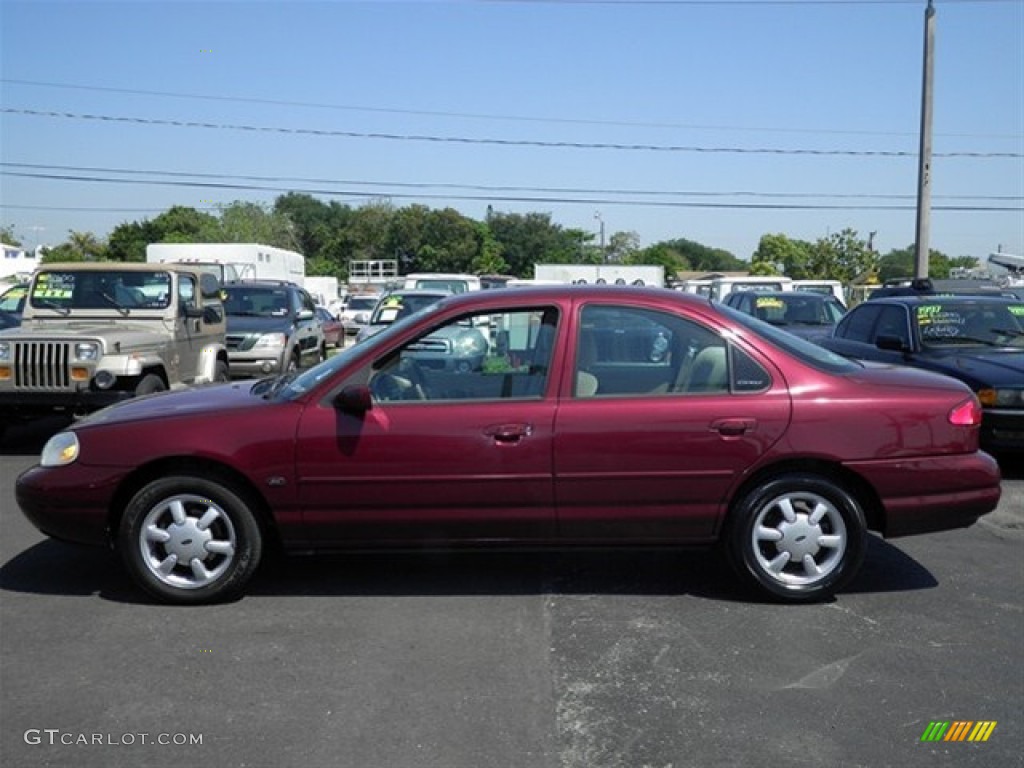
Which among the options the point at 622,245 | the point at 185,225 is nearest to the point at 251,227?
the point at 185,225

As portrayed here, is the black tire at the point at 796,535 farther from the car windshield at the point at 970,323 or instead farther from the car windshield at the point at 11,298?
the car windshield at the point at 11,298

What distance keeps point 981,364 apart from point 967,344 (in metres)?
0.87

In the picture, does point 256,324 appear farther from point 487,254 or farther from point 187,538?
point 487,254

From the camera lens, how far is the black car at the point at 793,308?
47.0ft

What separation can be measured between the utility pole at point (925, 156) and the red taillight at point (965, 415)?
15828mm

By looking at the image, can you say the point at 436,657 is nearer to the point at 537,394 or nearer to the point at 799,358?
the point at 537,394

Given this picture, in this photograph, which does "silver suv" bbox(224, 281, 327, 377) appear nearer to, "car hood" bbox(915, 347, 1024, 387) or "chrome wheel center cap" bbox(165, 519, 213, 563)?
"car hood" bbox(915, 347, 1024, 387)

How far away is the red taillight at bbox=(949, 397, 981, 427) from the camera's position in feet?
16.0

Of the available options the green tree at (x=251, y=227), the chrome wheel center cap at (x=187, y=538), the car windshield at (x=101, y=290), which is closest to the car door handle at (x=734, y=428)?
the chrome wheel center cap at (x=187, y=538)

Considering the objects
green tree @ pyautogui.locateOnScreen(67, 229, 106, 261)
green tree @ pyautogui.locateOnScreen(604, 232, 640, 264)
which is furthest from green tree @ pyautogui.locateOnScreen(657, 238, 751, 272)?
green tree @ pyautogui.locateOnScreen(67, 229, 106, 261)

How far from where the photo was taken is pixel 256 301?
15.7 meters

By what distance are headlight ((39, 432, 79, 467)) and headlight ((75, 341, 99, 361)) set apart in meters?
3.86

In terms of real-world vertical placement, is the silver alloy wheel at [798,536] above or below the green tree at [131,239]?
below

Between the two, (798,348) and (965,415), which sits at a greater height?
(798,348)
